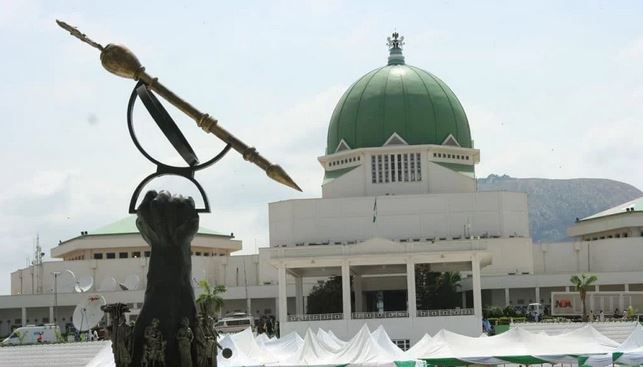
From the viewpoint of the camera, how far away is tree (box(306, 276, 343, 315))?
3000 inches

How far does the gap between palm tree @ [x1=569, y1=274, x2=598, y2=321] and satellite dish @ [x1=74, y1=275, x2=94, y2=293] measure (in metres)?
29.4

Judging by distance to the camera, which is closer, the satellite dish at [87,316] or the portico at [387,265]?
the satellite dish at [87,316]

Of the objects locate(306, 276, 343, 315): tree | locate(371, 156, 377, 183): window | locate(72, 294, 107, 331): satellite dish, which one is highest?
locate(371, 156, 377, 183): window

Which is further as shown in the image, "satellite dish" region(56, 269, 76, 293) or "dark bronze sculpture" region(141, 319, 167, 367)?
"satellite dish" region(56, 269, 76, 293)

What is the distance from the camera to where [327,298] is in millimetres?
76688

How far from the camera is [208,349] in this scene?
86.5ft

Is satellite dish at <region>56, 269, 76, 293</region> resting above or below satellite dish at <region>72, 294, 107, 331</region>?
above

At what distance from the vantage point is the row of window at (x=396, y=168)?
82.9m

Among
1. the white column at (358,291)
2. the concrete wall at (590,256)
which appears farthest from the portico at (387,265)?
the concrete wall at (590,256)

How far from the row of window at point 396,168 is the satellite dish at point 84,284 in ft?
61.2

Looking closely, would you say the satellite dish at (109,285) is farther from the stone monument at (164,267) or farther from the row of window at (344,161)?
the stone monument at (164,267)

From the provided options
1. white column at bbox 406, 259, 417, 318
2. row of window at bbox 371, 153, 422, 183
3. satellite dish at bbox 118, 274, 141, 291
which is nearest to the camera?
white column at bbox 406, 259, 417, 318

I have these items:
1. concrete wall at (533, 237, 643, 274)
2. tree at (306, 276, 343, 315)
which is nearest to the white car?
tree at (306, 276, 343, 315)

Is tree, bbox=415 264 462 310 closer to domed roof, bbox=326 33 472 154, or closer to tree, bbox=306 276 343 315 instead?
tree, bbox=306 276 343 315
